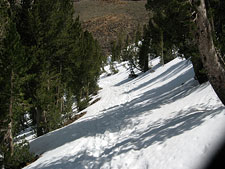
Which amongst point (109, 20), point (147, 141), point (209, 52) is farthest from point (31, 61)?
point (109, 20)

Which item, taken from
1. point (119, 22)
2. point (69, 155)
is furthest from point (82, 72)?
point (119, 22)

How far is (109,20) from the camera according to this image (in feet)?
432

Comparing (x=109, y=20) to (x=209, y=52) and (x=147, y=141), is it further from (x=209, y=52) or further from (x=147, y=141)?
(x=209, y=52)

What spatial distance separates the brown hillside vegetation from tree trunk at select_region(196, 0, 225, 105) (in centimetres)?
10113

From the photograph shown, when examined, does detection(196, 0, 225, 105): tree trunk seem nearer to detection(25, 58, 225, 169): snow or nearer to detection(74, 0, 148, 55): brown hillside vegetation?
detection(25, 58, 225, 169): snow

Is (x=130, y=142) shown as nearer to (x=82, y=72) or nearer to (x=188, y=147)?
(x=188, y=147)

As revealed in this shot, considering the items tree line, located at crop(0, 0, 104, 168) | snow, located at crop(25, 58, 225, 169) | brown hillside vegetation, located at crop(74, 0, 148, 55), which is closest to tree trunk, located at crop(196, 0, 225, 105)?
snow, located at crop(25, 58, 225, 169)

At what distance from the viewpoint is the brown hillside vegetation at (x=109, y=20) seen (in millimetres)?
114312

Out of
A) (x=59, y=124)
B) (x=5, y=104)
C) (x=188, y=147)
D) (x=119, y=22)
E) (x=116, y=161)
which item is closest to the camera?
(x=188, y=147)

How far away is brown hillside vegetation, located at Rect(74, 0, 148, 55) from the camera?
114 metres

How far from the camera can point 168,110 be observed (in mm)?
9062

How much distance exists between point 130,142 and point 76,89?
16671 mm

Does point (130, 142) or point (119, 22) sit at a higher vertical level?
point (119, 22)

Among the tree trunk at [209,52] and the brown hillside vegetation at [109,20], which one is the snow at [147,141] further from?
the brown hillside vegetation at [109,20]
